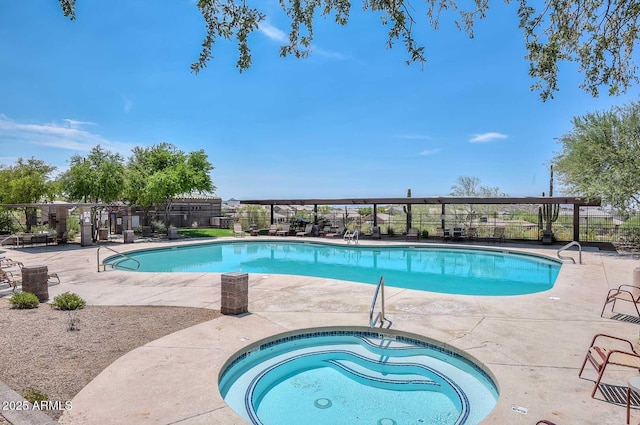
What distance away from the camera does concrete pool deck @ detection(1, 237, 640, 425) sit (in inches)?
144

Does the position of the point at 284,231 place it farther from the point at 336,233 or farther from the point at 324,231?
the point at 336,233

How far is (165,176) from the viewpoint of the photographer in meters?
22.1

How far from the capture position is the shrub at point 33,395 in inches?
146

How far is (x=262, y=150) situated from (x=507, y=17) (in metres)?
32.8

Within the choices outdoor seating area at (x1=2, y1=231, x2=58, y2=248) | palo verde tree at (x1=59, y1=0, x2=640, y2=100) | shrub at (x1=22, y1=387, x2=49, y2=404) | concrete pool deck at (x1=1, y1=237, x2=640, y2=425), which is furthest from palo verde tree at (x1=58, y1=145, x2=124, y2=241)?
palo verde tree at (x1=59, y1=0, x2=640, y2=100)

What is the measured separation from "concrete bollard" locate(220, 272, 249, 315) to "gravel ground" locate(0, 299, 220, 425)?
0.86ft

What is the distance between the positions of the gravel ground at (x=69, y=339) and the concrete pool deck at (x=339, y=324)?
28 cm

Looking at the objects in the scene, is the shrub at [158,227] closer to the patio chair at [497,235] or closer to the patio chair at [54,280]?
the patio chair at [54,280]

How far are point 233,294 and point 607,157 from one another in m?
18.5

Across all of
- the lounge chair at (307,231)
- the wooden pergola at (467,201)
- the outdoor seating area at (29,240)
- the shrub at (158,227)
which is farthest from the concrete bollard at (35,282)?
the shrub at (158,227)

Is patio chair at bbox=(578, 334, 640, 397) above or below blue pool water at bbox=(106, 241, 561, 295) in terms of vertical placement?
above

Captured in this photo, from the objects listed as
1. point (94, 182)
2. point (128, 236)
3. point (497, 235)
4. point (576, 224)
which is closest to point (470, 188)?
point (497, 235)

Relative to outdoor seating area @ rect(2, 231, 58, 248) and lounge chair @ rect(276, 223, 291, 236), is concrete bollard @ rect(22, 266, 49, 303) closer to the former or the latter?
outdoor seating area @ rect(2, 231, 58, 248)

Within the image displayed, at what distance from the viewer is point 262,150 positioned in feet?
119
